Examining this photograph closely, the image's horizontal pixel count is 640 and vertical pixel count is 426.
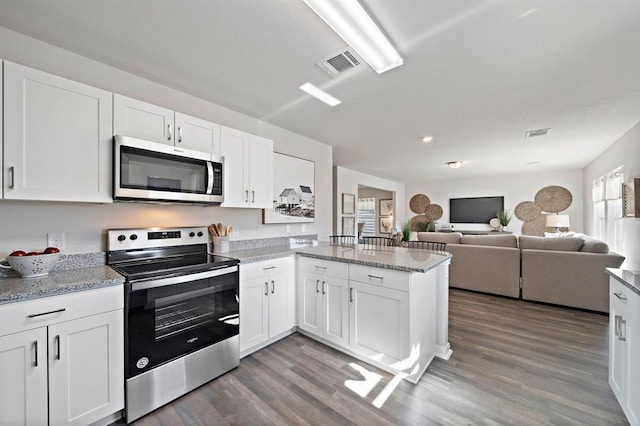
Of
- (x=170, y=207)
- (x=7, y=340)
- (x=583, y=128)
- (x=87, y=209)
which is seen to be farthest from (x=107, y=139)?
(x=583, y=128)

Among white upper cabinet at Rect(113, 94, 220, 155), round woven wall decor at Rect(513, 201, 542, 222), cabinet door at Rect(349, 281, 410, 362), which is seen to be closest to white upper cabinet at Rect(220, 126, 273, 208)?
white upper cabinet at Rect(113, 94, 220, 155)

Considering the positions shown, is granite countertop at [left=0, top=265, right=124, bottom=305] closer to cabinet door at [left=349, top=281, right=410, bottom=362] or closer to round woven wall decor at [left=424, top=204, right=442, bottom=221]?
cabinet door at [left=349, top=281, right=410, bottom=362]

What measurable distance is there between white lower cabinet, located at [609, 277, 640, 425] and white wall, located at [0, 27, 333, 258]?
3010 mm

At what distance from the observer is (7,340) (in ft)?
4.17

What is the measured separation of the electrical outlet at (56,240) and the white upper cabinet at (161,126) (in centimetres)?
81

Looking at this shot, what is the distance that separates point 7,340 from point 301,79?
246 centimetres

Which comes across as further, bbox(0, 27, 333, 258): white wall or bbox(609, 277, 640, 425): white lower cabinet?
bbox(0, 27, 333, 258): white wall

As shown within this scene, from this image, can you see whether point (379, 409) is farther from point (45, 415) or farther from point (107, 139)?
point (107, 139)

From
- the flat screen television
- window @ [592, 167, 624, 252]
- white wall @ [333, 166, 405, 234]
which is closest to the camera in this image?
window @ [592, 167, 624, 252]

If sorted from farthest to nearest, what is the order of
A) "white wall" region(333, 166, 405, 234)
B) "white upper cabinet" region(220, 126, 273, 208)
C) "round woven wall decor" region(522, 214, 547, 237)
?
"round woven wall decor" region(522, 214, 547, 237), "white wall" region(333, 166, 405, 234), "white upper cabinet" region(220, 126, 273, 208)

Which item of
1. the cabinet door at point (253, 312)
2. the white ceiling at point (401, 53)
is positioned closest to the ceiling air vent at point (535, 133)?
the white ceiling at point (401, 53)

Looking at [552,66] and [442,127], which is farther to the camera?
[442,127]

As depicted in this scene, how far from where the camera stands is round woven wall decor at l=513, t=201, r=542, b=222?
7219 mm

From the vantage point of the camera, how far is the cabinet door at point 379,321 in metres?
2.01
